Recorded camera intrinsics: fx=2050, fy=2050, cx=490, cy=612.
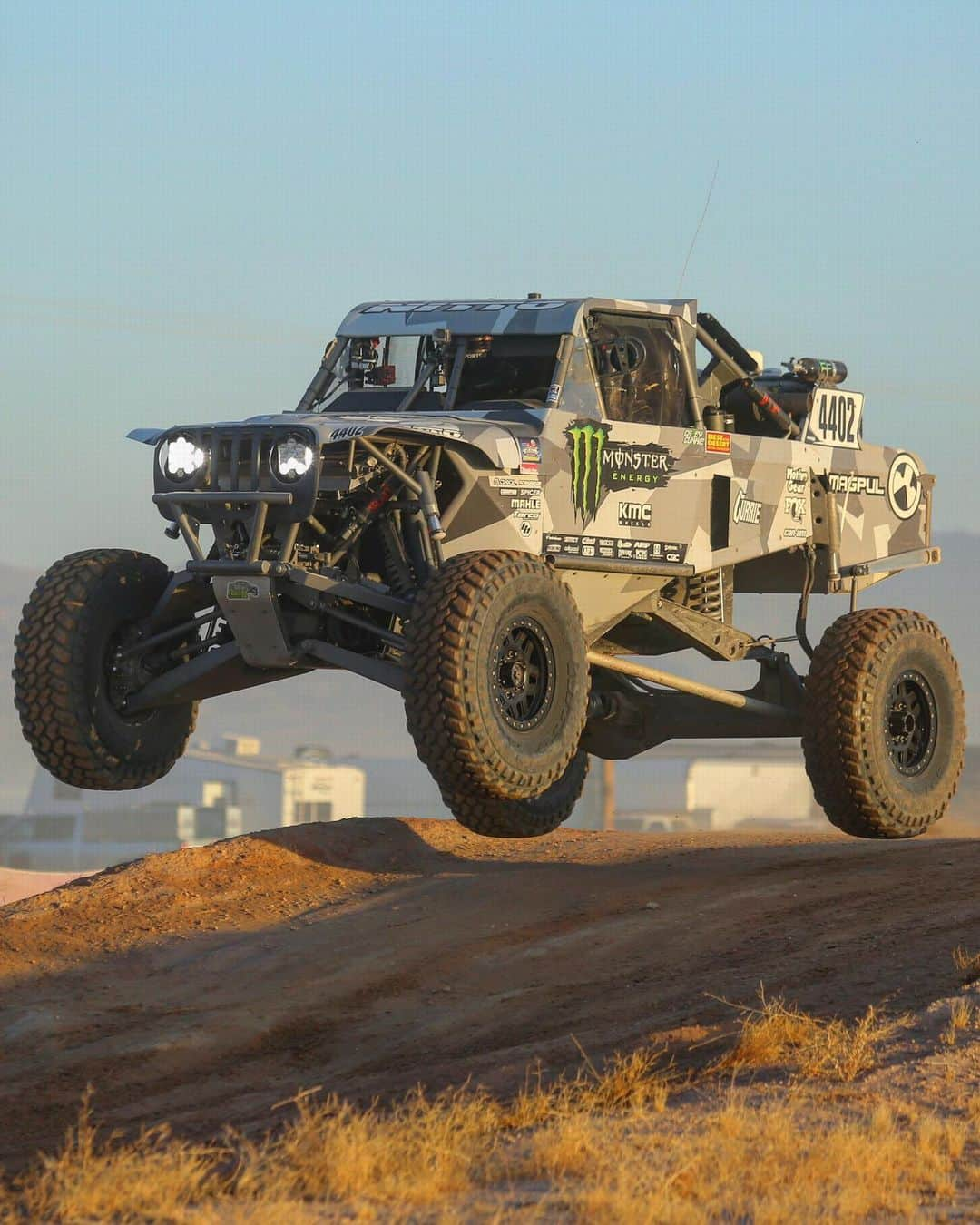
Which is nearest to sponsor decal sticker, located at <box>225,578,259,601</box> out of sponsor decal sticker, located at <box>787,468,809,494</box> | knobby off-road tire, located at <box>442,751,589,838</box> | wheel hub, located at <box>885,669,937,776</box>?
knobby off-road tire, located at <box>442,751,589,838</box>

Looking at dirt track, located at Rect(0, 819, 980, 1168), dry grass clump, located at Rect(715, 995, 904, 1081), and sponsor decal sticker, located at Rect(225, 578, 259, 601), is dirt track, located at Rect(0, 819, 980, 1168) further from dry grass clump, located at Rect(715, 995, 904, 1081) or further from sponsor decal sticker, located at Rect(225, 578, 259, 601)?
sponsor decal sticker, located at Rect(225, 578, 259, 601)

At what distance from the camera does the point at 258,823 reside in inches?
3819

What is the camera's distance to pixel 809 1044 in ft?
26.3

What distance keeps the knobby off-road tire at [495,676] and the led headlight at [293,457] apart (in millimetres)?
946

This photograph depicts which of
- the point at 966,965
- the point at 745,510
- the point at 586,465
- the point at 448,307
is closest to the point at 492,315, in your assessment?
the point at 448,307

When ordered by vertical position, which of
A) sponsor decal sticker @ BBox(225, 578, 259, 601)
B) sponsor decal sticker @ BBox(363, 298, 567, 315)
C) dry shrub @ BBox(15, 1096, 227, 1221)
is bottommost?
dry shrub @ BBox(15, 1096, 227, 1221)

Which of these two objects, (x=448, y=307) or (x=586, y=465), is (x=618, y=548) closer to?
(x=586, y=465)

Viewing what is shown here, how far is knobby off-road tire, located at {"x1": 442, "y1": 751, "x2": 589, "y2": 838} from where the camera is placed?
1162 cm

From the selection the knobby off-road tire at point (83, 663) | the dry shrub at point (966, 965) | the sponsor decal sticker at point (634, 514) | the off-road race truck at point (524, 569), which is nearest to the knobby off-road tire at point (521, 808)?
the off-road race truck at point (524, 569)

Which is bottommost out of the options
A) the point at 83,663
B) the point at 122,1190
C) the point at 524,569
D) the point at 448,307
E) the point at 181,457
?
the point at 122,1190

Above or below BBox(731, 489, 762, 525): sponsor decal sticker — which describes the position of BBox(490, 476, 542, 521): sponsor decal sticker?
below

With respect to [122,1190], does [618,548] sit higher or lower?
higher

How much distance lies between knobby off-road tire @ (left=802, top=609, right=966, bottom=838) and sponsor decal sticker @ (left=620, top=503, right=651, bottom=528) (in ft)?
5.76

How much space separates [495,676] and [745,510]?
123 inches
